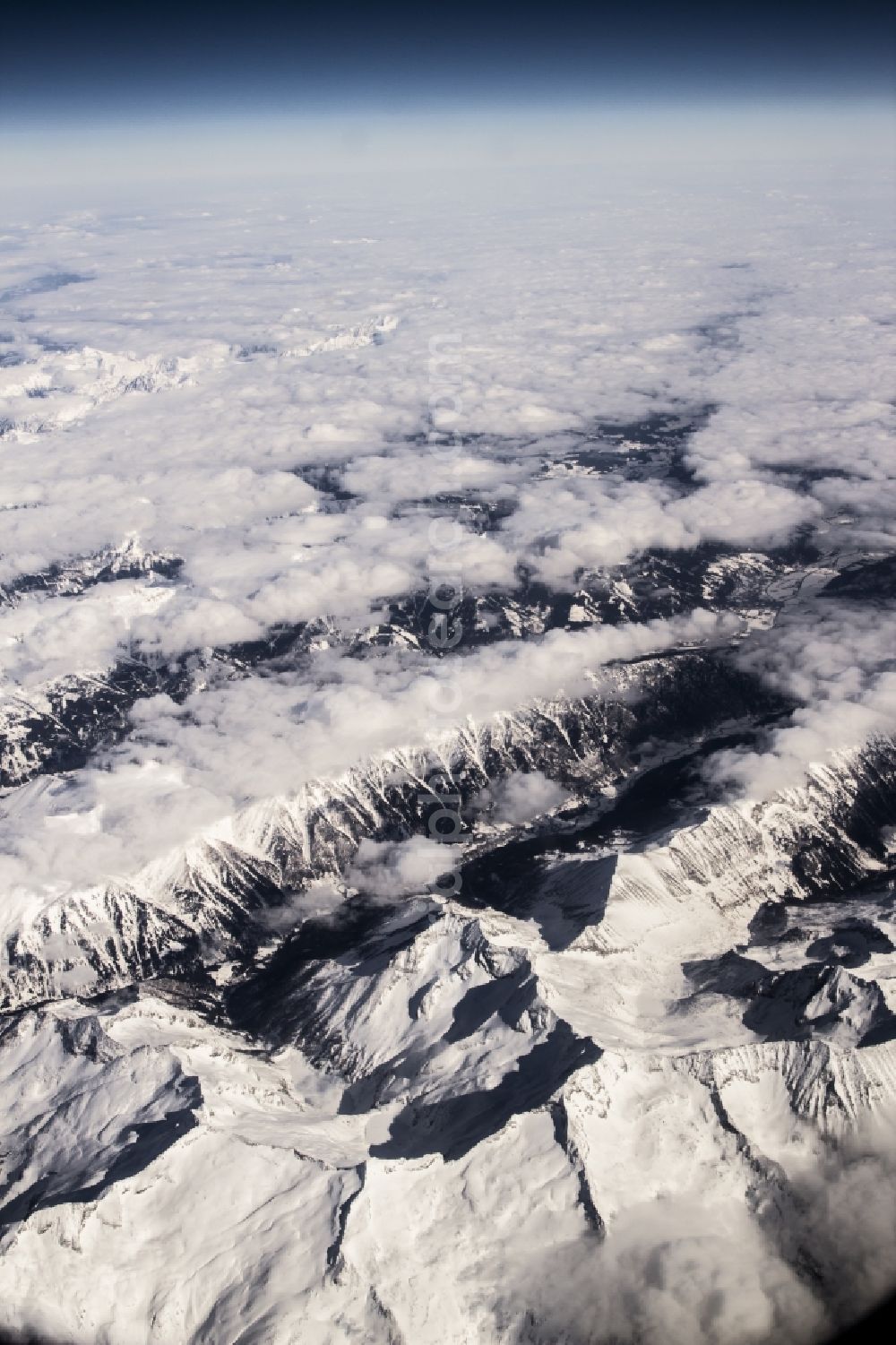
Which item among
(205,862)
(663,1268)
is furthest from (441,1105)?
(205,862)

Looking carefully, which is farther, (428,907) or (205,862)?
(205,862)

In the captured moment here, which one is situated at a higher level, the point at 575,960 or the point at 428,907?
the point at 575,960

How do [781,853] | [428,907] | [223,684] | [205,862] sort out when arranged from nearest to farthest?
[428,907]
[781,853]
[205,862]
[223,684]

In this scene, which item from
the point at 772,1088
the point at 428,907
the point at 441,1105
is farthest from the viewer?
the point at 428,907

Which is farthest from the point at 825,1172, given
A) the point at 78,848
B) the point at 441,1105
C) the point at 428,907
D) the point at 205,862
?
the point at 78,848

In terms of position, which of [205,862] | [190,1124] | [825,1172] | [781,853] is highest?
[825,1172]

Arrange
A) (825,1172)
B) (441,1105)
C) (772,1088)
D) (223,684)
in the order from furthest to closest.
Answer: (223,684) → (441,1105) → (772,1088) → (825,1172)

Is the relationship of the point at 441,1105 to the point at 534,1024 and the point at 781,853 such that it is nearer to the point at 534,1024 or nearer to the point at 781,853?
the point at 534,1024

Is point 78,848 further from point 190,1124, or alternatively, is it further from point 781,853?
point 781,853

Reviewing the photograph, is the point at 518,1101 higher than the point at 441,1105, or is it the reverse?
the point at 518,1101
